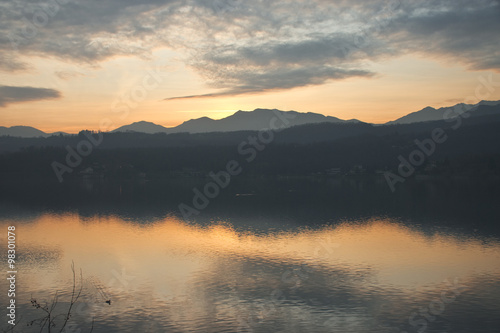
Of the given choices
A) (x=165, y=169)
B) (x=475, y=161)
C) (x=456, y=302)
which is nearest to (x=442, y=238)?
(x=456, y=302)

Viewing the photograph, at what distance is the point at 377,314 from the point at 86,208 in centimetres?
3842

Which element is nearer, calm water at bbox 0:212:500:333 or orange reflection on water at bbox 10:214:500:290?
calm water at bbox 0:212:500:333

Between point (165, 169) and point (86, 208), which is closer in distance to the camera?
point (86, 208)

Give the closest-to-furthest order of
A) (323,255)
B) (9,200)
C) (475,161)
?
1. (323,255)
2. (9,200)
3. (475,161)

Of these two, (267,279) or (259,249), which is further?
(259,249)

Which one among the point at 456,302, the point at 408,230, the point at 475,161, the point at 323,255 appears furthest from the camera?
the point at 475,161

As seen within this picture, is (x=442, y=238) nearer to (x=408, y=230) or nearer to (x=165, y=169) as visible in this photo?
(x=408, y=230)

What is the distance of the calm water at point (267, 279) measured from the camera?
13.4m

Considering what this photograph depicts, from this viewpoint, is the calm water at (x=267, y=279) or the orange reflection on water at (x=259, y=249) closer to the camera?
the calm water at (x=267, y=279)

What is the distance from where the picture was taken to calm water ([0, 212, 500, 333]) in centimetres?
1339

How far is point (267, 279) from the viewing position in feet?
58.5

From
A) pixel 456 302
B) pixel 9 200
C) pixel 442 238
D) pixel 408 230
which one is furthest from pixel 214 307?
pixel 9 200

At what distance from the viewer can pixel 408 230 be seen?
3038 cm

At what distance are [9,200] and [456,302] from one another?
5319 cm
